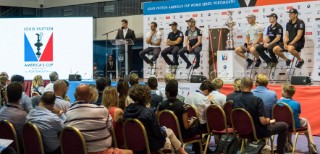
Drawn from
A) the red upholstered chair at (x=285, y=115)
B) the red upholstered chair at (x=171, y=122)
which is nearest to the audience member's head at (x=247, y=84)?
the red upholstered chair at (x=285, y=115)

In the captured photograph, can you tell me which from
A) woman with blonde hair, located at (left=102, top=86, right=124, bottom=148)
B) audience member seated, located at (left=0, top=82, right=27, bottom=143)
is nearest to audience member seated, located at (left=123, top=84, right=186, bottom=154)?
woman with blonde hair, located at (left=102, top=86, right=124, bottom=148)

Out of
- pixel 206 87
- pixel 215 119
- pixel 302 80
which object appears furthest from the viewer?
pixel 302 80

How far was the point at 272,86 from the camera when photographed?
8188 millimetres

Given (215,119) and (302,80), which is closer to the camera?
(215,119)

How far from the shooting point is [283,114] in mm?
5492

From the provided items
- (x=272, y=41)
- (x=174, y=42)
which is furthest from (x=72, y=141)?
(x=174, y=42)

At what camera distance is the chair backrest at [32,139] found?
3671 mm

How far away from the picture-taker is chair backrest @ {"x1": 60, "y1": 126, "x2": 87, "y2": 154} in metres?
3.50

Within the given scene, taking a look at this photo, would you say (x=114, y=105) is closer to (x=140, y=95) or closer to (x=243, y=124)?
(x=140, y=95)

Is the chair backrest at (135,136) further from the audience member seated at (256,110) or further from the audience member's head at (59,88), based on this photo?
the audience member seated at (256,110)

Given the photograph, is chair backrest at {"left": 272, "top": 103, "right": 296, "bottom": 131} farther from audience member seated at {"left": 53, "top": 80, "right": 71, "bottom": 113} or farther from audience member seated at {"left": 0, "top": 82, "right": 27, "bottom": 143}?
audience member seated at {"left": 0, "top": 82, "right": 27, "bottom": 143}

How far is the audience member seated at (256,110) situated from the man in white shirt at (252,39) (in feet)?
16.3

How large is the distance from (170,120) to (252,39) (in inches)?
236

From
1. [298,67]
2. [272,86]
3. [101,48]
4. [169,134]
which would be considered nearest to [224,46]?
[298,67]
